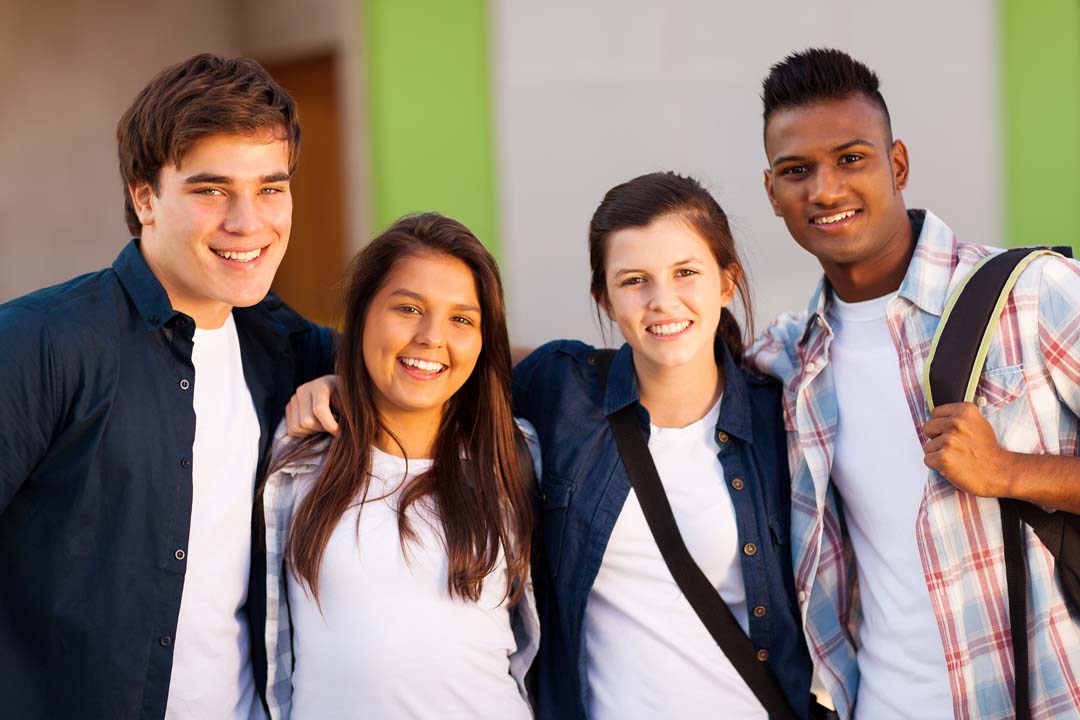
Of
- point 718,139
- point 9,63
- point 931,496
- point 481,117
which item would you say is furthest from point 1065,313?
point 9,63

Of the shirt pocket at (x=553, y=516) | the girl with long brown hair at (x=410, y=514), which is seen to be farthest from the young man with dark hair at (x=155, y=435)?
the shirt pocket at (x=553, y=516)

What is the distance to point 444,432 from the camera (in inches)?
114

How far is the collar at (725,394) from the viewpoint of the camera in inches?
112

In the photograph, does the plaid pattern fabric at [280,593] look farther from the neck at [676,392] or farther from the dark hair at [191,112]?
the dark hair at [191,112]

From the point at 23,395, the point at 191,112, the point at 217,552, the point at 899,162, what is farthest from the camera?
the point at 899,162

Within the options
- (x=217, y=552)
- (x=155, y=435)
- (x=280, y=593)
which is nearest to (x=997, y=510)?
(x=280, y=593)

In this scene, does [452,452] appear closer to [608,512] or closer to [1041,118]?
[608,512]

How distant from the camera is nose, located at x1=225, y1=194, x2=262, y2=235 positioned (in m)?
2.57

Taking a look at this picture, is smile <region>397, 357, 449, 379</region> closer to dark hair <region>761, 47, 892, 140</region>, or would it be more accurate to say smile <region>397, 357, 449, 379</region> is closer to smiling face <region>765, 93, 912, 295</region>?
smiling face <region>765, 93, 912, 295</region>

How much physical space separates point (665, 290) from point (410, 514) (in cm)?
85

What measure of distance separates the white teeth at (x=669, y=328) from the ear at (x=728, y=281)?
0.18 m

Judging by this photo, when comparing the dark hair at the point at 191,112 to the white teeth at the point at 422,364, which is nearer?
the dark hair at the point at 191,112

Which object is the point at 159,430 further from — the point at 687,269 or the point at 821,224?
the point at 821,224

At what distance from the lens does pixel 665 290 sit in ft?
8.96
